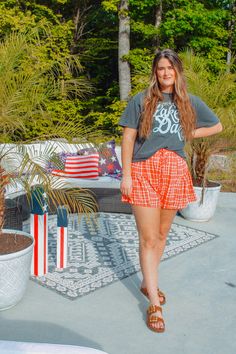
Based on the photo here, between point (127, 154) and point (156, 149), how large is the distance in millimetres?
183

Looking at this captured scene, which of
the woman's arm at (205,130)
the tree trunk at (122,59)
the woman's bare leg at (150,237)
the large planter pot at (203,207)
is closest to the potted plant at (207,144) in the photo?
the large planter pot at (203,207)

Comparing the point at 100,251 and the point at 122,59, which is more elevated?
the point at 122,59

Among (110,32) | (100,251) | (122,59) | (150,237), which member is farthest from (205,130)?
(110,32)

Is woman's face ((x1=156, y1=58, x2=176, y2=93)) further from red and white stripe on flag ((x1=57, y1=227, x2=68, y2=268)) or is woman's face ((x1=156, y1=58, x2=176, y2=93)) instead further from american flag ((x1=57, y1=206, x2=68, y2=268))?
red and white stripe on flag ((x1=57, y1=227, x2=68, y2=268))

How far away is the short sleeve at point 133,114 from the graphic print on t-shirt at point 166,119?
0.35 ft

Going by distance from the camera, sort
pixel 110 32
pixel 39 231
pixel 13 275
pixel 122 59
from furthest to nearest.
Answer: pixel 110 32
pixel 122 59
pixel 39 231
pixel 13 275

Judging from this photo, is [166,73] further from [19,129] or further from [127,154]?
[19,129]

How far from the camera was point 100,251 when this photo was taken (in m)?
4.05

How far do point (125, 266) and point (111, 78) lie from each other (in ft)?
42.6

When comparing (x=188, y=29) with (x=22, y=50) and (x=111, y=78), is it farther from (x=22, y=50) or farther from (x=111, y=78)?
(x=22, y=50)

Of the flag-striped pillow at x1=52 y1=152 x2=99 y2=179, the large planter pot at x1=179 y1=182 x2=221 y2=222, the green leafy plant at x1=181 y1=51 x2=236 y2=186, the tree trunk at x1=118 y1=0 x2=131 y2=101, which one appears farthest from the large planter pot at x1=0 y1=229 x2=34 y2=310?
the tree trunk at x1=118 y1=0 x2=131 y2=101

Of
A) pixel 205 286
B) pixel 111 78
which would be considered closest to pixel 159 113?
pixel 205 286

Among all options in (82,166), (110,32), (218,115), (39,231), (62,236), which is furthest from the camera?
(110,32)

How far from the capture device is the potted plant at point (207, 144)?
5035 millimetres
